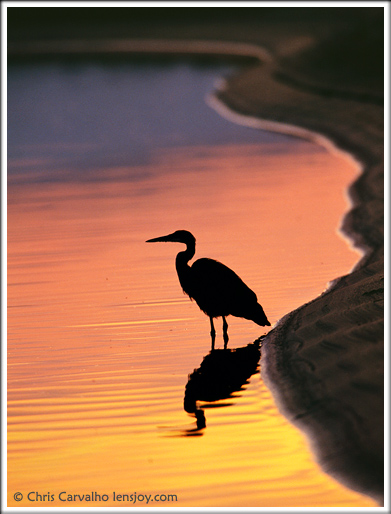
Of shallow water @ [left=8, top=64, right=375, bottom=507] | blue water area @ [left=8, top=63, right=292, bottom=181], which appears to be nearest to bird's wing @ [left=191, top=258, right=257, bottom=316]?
shallow water @ [left=8, top=64, right=375, bottom=507]

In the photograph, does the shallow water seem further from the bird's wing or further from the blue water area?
the bird's wing

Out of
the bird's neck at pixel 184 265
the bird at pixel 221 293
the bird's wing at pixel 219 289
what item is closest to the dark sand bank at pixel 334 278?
the bird at pixel 221 293

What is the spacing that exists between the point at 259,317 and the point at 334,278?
2.57 metres

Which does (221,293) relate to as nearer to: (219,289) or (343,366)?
(219,289)

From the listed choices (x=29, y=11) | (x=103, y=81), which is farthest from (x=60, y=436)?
(x=29, y=11)

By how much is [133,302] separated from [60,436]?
3.80 m

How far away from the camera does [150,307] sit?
36.2ft

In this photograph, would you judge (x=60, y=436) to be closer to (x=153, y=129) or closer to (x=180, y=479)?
(x=180, y=479)

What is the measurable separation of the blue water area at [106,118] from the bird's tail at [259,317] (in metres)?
12.9

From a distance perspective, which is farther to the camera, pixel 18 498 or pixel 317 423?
pixel 317 423

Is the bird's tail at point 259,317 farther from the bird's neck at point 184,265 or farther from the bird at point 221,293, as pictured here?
the bird's neck at point 184,265

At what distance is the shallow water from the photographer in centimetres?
685

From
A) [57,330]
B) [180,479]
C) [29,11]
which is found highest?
[180,479]

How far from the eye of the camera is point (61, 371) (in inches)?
360
